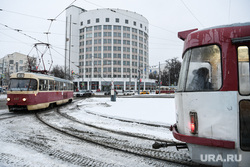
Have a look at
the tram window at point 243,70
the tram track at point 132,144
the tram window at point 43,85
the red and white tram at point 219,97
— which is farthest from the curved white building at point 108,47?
the tram window at point 243,70

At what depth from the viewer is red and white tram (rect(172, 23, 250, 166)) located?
2344mm

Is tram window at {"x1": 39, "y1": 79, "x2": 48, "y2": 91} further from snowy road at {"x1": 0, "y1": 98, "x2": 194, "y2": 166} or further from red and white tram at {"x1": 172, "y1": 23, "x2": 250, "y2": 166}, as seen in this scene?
red and white tram at {"x1": 172, "y1": 23, "x2": 250, "y2": 166}

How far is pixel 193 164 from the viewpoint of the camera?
3129 millimetres

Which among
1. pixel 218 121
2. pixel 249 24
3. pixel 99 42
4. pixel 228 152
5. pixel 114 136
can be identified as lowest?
pixel 114 136

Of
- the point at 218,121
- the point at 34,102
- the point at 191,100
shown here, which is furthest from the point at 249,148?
the point at 34,102

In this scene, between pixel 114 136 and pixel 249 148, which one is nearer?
pixel 249 148

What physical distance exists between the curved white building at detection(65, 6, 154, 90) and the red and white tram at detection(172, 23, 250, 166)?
2329 inches

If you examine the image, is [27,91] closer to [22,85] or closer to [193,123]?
[22,85]

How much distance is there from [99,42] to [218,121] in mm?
66397

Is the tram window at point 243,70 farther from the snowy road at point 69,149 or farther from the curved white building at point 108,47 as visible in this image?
the curved white building at point 108,47

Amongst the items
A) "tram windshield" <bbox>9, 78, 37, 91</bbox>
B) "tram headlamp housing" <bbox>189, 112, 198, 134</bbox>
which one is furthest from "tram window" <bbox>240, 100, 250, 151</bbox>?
"tram windshield" <bbox>9, 78, 37, 91</bbox>

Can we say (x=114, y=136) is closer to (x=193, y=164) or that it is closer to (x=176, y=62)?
(x=193, y=164)

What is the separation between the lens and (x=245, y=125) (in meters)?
2.32

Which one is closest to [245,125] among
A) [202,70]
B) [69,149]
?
[202,70]
